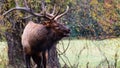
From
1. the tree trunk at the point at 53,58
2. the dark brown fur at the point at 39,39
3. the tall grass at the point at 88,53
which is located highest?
the dark brown fur at the point at 39,39

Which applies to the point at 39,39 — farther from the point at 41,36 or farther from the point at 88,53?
the point at 88,53

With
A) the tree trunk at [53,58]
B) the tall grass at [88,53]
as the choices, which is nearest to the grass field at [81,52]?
the tall grass at [88,53]

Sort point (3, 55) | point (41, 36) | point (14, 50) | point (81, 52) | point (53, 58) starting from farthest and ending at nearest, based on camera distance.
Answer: point (81, 52)
point (3, 55)
point (14, 50)
point (53, 58)
point (41, 36)

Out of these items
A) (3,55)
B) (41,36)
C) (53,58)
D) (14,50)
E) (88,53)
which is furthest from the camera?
(88,53)

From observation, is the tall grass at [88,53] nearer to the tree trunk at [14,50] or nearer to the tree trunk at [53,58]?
the tree trunk at [53,58]

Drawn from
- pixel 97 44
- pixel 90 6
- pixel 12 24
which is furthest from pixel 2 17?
pixel 97 44

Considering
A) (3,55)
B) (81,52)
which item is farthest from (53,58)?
(3,55)

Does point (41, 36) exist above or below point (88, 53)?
above

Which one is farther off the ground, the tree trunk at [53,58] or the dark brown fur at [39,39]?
the dark brown fur at [39,39]

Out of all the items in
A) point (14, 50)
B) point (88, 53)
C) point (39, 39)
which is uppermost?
point (39, 39)

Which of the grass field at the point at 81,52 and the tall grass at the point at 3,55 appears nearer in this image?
the grass field at the point at 81,52

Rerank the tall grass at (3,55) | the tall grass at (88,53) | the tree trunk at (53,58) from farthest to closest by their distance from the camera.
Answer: the tall grass at (3,55) → the tall grass at (88,53) → the tree trunk at (53,58)

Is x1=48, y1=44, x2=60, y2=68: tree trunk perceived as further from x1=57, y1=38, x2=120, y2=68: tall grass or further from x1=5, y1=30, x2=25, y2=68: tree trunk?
x1=5, y1=30, x2=25, y2=68: tree trunk

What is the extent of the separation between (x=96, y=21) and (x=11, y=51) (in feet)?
10.3
